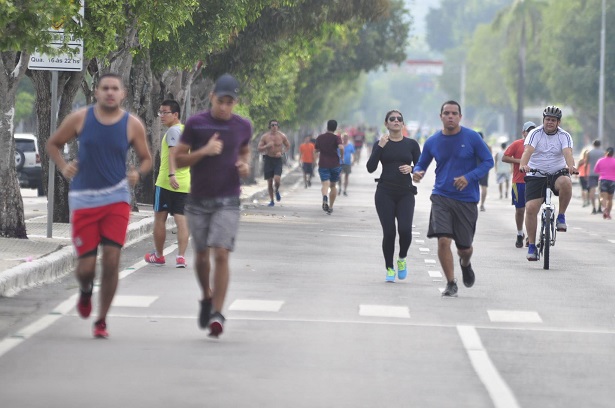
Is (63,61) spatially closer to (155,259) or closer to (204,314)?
(155,259)

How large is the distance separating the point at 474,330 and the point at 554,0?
75.3m

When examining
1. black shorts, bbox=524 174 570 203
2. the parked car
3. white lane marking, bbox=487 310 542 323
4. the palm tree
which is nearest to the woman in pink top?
the parked car

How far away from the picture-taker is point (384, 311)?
13.4 m

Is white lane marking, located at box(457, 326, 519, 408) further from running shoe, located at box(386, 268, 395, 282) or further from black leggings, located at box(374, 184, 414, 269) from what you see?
running shoe, located at box(386, 268, 395, 282)

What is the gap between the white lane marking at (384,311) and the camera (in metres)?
13.1

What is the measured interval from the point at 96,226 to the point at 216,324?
40.8 inches

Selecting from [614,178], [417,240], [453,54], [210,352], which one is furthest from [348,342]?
[453,54]

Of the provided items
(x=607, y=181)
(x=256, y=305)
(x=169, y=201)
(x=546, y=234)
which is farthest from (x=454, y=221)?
(x=607, y=181)

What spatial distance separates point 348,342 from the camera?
1124 centimetres

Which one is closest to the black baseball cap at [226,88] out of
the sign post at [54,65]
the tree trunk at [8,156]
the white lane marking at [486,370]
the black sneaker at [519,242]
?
the white lane marking at [486,370]

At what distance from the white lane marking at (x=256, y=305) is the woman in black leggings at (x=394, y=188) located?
242cm

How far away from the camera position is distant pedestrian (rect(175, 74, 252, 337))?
11070mm

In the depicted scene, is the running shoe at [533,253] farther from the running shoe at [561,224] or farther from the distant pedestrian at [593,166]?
the distant pedestrian at [593,166]

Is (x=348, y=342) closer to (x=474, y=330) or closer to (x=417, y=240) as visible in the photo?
(x=474, y=330)
